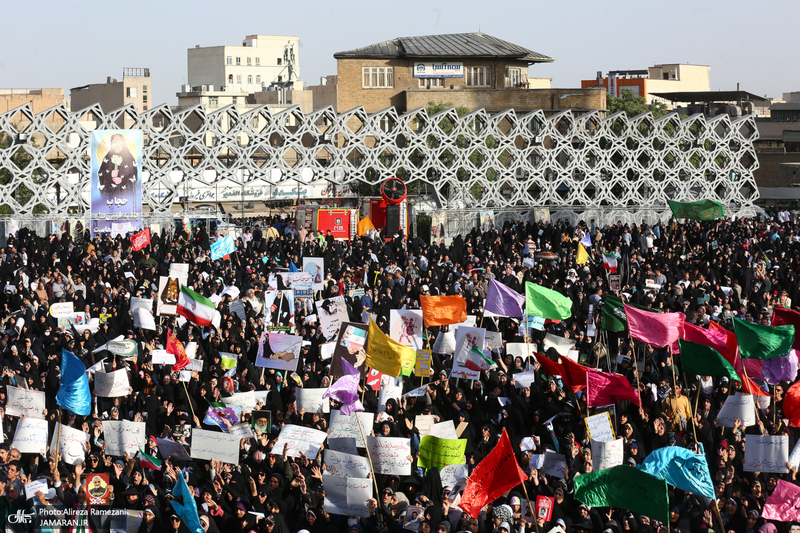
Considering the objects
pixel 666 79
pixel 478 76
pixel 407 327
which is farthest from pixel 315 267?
pixel 666 79

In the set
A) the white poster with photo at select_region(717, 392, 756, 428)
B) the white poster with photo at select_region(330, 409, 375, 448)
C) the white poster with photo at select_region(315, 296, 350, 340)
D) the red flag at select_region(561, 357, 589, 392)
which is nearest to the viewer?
the white poster with photo at select_region(330, 409, 375, 448)

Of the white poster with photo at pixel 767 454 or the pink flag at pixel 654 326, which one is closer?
the white poster with photo at pixel 767 454

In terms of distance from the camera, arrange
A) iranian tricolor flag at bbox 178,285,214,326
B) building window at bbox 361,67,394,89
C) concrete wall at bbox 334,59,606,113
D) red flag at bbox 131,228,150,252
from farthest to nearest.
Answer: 1. building window at bbox 361,67,394,89
2. concrete wall at bbox 334,59,606,113
3. red flag at bbox 131,228,150,252
4. iranian tricolor flag at bbox 178,285,214,326

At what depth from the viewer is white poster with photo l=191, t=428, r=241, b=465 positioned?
10422mm

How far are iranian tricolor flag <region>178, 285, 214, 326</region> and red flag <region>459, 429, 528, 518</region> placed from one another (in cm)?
797

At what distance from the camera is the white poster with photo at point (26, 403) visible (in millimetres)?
11742

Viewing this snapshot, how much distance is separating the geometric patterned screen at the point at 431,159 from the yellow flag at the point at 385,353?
2901cm

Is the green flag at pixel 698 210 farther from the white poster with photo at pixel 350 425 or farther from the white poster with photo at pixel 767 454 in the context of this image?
the white poster with photo at pixel 350 425

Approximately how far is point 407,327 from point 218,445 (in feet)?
16.5

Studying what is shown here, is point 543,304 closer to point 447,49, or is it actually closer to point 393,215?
point 393,215

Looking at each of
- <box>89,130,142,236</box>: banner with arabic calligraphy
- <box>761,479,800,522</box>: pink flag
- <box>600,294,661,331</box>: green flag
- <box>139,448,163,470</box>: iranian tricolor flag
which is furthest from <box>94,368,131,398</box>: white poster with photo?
<box>89,130,142,236</box>: banner with arabic calligraphy

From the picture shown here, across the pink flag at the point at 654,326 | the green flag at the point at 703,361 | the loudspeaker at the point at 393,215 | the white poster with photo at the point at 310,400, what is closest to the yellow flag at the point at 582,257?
the pink flag at the point at 654,326

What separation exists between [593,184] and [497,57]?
884 inches

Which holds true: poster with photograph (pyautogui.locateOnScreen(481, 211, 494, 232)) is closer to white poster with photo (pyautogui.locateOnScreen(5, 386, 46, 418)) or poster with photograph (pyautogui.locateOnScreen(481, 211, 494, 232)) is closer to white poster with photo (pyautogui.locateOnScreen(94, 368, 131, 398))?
white poster with photo (pyautogui.locateOnScreen(94, 368, 131, 398))
